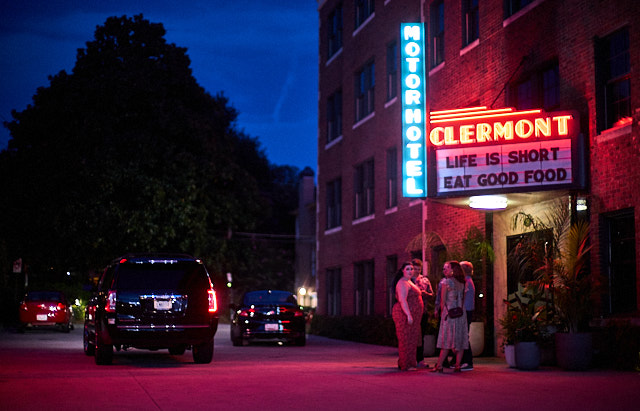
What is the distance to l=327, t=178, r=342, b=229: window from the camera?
36.1 metres

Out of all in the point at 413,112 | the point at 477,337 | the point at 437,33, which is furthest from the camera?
the point at 437,33

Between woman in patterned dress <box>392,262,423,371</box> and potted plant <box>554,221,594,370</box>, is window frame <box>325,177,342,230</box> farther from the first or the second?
woman in patterned dress <box>392,262,423,371</box>

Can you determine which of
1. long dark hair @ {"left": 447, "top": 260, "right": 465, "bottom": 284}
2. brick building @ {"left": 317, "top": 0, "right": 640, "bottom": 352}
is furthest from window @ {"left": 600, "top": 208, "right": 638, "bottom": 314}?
long dark hair @ {"left": 447, "top": 260, "right": 465, "bottom": 284}

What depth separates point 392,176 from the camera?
29922 mm

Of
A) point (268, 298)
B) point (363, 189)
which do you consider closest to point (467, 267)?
point (268, 298)

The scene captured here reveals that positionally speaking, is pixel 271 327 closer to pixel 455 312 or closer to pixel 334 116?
pixel 455 312

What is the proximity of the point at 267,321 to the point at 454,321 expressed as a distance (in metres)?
10.5

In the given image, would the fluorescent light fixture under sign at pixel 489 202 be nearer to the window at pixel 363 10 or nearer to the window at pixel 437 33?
the window at pixel 437 33

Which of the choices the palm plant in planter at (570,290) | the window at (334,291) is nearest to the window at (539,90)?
the palm plant in planter at (570,290)

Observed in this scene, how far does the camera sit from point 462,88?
24250 millimetres

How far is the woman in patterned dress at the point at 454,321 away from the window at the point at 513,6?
7589 mm

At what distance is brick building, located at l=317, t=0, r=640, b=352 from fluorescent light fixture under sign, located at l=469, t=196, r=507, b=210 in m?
0.25

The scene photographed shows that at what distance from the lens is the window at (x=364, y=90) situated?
32344mm

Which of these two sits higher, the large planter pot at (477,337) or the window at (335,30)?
the window at (335,30)
